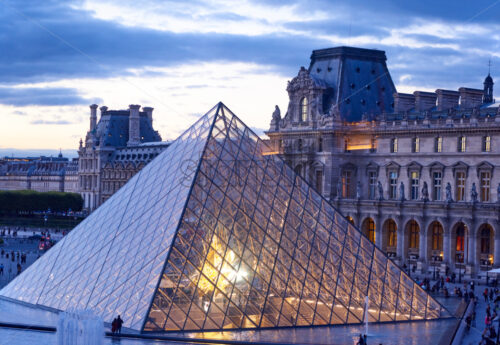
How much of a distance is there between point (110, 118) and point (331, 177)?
219 feet

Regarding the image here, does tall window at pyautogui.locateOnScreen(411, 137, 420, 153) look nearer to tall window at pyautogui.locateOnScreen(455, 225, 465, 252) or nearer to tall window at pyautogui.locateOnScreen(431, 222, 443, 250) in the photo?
tall window at pyautogui.locateOnScreen(431, 222, 443, 250)

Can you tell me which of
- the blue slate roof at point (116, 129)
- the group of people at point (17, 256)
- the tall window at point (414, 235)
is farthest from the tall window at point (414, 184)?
the blue slate roof at point (116, 129)

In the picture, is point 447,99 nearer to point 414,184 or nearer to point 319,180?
point 414,184

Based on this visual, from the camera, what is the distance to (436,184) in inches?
2196

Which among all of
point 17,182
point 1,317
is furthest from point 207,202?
point 17,182

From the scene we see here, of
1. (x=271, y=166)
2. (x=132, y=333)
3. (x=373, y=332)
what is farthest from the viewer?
(x=271, y=166)

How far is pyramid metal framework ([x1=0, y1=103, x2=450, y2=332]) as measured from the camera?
27.5m

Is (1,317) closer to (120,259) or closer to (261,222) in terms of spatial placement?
(120,259)

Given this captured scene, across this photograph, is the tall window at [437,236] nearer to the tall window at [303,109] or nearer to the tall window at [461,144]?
the tall window at [461,144]

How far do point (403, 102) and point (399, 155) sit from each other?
4.83m

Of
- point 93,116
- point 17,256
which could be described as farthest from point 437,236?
point 93,116

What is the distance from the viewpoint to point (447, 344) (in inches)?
1036

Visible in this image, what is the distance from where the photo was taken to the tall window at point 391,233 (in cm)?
5738

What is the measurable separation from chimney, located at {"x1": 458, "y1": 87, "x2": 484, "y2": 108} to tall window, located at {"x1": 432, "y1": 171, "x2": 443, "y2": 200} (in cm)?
448
